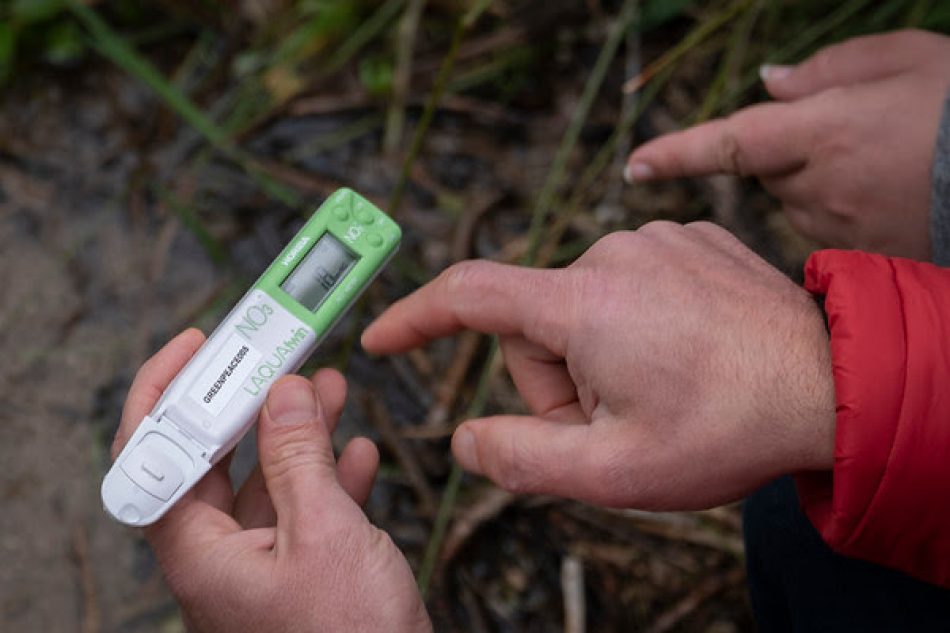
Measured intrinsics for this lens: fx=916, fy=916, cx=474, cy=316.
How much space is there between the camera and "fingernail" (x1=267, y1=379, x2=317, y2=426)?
95 cm

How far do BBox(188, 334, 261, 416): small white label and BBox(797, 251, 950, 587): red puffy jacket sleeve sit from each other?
23.5 inches

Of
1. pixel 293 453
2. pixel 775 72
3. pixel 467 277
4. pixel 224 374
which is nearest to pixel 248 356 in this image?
pixel 224 374

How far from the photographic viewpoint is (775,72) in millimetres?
1374

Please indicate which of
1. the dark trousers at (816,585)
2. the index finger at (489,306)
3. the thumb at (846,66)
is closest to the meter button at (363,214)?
the index finger at (489,306)

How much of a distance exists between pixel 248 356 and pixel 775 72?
2.93 ft

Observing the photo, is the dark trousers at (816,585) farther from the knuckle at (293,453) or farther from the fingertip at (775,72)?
the fingertip at (775,72)

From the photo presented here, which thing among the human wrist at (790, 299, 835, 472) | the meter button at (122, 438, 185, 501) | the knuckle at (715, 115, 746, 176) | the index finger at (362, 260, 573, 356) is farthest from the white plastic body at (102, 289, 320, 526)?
the knuckle at (715, 115, 746, 176)

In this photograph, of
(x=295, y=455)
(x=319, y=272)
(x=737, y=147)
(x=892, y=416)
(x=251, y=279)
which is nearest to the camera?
(x=892, y=416)

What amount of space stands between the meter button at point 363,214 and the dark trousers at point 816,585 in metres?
0.55

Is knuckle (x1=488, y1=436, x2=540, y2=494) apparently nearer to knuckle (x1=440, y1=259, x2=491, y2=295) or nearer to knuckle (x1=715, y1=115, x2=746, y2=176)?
knuckle (x1=440, y1=259, x2=491, y2=295)

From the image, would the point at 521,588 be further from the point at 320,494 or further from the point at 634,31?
the point at 634,31

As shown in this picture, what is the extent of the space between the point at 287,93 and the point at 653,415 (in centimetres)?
112

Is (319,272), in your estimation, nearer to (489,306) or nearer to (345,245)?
(345,245)

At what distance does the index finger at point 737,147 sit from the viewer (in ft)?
4.05
